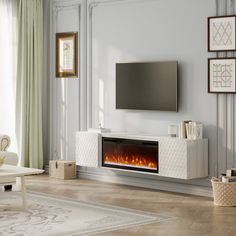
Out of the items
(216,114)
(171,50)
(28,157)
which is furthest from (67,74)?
(216,114)

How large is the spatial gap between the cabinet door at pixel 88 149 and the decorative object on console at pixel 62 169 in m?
0.22

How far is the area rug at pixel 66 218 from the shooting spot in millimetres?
5223

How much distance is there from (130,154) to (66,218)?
196cm

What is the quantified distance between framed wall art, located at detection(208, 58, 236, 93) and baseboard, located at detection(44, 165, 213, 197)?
1.11 m

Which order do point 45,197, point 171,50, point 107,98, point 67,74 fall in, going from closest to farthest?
point 45,197 < point 171,50 < point 107,98 < point 67,74

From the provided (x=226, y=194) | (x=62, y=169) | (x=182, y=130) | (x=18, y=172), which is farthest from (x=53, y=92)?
(x=226, y=194)

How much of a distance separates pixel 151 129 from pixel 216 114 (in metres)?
0.98

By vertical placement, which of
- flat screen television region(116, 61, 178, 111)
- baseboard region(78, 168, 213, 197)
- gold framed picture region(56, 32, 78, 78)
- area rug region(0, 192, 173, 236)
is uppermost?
gold framed picture region(56, 32, 78, 78)

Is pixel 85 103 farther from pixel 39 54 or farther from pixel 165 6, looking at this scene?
pixel 165 6

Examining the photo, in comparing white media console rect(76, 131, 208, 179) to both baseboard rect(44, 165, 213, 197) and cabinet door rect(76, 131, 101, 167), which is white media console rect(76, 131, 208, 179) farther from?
cabinet door rect(76, 131, 101, 167)

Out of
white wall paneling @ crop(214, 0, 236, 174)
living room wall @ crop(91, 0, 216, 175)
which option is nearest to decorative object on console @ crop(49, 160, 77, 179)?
living room wall @ crop(91, 0, 216, 175)

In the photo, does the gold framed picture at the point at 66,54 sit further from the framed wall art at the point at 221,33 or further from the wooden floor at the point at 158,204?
the framed wall art at the point at 221,33

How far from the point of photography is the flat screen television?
7195 mm

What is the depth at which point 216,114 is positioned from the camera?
22.4ft
